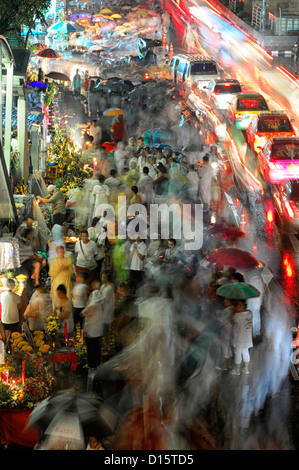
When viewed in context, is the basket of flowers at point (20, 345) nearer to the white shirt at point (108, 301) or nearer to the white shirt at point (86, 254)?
the white shirt at point (108, 301)

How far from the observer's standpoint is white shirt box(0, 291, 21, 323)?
11500mm

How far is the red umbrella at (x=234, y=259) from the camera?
1225 cm

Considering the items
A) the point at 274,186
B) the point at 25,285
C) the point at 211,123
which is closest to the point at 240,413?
the point at 25,285

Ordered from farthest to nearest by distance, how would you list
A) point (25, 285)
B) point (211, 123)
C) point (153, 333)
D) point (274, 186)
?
point (211, 123)
point (274, 186)
point (25, 285)
point (153, 333)

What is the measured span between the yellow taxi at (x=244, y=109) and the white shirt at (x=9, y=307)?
1473cm

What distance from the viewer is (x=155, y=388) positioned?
32.5 ft

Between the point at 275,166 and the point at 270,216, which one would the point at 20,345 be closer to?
the point at 270,216

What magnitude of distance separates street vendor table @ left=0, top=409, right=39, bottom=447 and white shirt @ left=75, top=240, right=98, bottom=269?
4660 mm

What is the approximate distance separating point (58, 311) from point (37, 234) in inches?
137

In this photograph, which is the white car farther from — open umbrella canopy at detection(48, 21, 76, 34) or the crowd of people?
open umbrella canopy at detection(48, 21, 76, 34)

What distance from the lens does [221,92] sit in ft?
93.9

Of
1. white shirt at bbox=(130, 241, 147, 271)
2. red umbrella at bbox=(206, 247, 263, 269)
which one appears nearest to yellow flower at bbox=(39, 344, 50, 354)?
white shirt at bbox=(130, 241, 147, 271)

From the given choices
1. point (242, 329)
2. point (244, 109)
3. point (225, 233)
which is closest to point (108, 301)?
point (242, 329)
